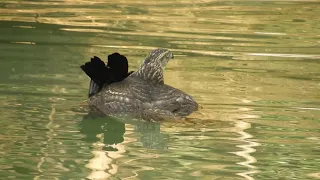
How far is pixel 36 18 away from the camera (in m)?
15.1

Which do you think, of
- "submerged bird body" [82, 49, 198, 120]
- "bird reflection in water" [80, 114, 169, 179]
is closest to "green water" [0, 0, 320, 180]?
"bird reflection in water" [80, 114, 169, 179]

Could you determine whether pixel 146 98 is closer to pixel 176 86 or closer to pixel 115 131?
pixel 115 131

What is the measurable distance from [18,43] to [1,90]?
3.28 metres

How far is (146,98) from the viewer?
7.90 meters

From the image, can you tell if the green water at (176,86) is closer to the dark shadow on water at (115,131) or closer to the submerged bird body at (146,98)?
the dark shadow on water at (115,131)

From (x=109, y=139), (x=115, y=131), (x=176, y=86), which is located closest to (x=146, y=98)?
(x=115, y=131)

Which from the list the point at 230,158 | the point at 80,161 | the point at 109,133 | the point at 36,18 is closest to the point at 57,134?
the point at 109,133

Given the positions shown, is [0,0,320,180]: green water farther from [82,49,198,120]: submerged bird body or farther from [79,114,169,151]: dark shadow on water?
[82,49,198,120]: submerged bird body

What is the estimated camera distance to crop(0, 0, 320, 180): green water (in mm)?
6469

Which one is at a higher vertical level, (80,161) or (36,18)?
(36,18)

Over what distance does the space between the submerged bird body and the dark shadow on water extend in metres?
0.10

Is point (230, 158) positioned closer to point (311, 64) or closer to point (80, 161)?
point (80, 161)

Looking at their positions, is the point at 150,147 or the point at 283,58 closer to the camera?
the point at 150,147

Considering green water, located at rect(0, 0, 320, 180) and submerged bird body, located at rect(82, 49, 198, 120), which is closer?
green water, located at rect(0, 0, 320, 180)
